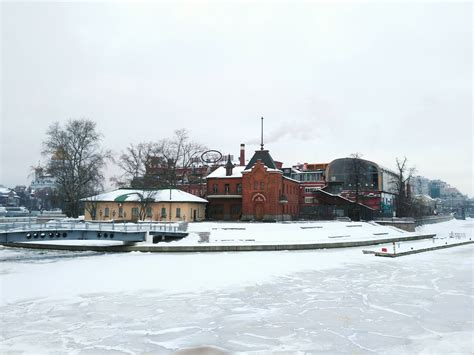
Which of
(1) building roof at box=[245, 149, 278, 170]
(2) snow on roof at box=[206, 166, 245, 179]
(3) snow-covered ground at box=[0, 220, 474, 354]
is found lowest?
(3) snow-covered ground at box=[0, 220, 474, 354]

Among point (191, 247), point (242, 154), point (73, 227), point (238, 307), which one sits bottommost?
point (238, 307)

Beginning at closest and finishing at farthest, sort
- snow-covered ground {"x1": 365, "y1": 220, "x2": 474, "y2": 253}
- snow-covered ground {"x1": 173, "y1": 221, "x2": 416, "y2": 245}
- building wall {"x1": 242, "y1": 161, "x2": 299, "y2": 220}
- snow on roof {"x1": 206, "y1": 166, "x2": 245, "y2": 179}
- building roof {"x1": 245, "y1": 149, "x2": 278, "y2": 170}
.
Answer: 1. snow-covered ground {"x1": 365, "y1": 220, "x2": 474, "y2": 253}
2. snow-covered ground {"x1": 173, "y1": 221, "x2": 416, "y2": 245}
3. building wall {"x1": 242, "y1": 161, "x2": 299, "y2": 220}
4. building roof {"x1": 245, "y1": 149, "x2": 278, "y2": 170}
5. snow on roof {"x1": 206, "y1": 166, "x2": 245, "y2": 179}

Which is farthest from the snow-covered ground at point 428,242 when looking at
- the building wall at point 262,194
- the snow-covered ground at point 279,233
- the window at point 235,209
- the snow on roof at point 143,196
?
the snow on roof at point 143,196

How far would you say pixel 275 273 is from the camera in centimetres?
2338

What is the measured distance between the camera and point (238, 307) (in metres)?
15.5

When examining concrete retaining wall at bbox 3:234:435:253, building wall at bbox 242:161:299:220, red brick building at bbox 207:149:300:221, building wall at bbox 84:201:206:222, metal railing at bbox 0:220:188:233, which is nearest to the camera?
metal railing at bbox 0:220:188:233

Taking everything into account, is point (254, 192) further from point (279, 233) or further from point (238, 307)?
point (238, 307)

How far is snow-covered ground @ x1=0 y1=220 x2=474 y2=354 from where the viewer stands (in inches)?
450

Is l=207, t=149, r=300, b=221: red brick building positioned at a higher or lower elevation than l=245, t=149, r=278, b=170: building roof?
lower

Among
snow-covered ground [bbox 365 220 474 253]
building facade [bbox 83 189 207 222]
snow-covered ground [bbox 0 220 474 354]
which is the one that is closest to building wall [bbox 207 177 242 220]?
building facade [bbox 83 189 207 222]

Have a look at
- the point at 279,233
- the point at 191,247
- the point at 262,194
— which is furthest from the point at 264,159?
the point at 191,247

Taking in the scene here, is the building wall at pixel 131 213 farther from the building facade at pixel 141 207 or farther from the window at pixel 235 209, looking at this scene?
the window at pixel 235 209

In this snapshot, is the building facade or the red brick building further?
the red brick building

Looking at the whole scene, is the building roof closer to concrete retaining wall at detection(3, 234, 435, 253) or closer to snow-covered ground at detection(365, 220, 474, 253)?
concrete retaining wall at detection(3, 234, 435, 253)
